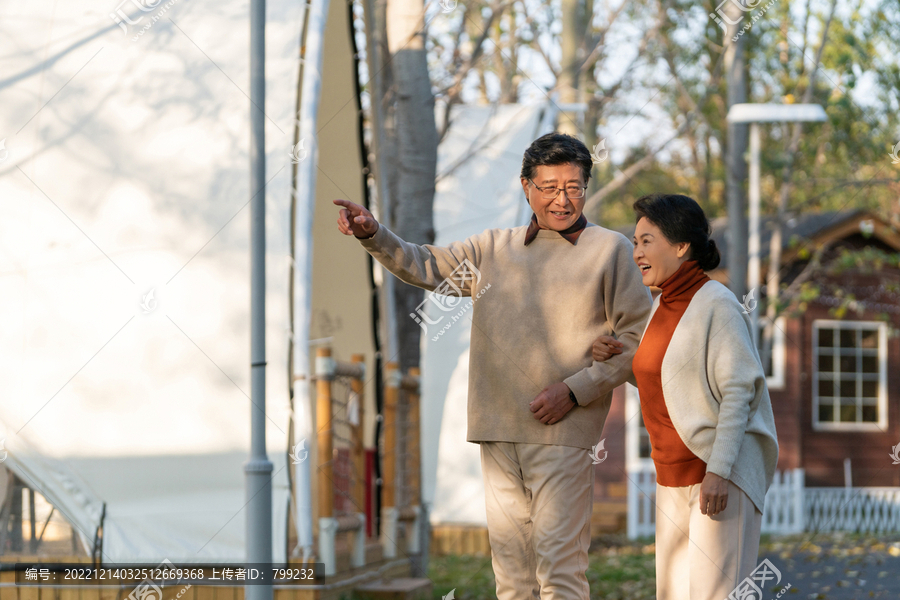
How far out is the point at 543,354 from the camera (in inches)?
117

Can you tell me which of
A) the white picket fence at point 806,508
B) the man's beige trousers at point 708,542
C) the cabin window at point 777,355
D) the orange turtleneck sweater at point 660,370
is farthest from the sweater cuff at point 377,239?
the cabin window at point 777,355

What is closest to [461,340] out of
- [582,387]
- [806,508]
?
[806,508]

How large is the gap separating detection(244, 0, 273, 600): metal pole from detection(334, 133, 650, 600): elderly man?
1284mm

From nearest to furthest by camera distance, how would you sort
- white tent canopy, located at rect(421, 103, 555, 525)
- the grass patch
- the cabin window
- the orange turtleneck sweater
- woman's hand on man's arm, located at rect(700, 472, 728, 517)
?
woman's hand on man's arm, located at rect(700, 472, 728, 517) < the orange turtleneck sweater < the grass patch < white tent canopy, located at rect(421, 103, 555, 525) < the cabin window

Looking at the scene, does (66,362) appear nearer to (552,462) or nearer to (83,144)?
(83,144)

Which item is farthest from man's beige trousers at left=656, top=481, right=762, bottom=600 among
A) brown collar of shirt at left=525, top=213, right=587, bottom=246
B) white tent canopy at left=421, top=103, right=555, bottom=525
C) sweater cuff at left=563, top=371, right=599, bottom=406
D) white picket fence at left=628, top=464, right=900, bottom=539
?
white picket fence at left=628, top=464, right=900, bottom=539

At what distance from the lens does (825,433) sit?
15.2 meters

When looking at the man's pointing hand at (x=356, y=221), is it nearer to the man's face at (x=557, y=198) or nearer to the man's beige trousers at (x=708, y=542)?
the man's face at (x=557, y=198)

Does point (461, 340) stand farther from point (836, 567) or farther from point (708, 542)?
point (708, 542)

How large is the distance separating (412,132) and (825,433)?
10980mm

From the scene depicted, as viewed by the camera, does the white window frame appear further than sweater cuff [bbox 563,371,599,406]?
Yes

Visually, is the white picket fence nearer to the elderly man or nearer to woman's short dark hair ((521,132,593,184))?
the elderly man

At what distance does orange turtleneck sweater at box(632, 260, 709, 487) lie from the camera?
2.85 meters

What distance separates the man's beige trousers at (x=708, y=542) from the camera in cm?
272
